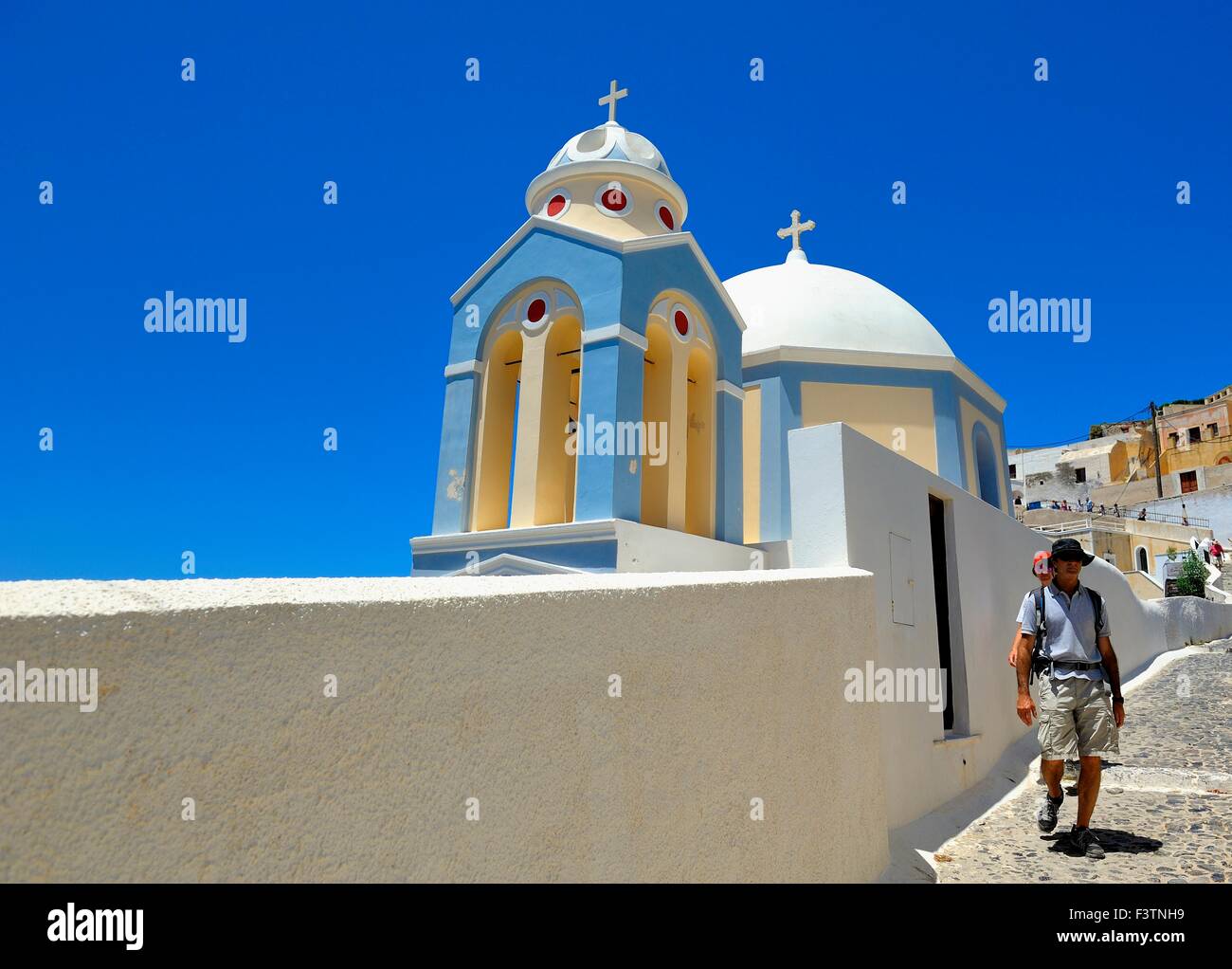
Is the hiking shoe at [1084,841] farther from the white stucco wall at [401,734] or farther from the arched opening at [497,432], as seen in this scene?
the arched opening at [497,432]

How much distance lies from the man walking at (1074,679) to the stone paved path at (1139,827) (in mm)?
244

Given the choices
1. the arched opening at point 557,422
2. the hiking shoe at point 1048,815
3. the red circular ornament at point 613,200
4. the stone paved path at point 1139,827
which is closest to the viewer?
the stone paved path at point 1139,827

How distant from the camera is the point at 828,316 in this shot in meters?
11.4

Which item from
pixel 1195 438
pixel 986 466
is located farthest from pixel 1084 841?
pixel 1195 438

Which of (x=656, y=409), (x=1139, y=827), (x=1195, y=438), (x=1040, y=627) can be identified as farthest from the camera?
(x=1195, y=438)

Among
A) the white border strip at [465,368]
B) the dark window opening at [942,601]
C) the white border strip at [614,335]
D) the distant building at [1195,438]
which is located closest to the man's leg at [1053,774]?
the dark window opening at [942,601]

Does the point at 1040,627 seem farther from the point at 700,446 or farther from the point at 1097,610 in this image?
the point at 700,446

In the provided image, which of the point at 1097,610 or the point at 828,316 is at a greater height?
the point at 828,316

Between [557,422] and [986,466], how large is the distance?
22.8 ft

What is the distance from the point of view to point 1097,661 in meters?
4.91

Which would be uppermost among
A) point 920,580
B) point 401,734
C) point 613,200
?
point 613,200

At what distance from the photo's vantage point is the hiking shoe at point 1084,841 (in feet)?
15.9

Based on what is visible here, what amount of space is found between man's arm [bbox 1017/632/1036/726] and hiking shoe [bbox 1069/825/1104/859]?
0.67 metres

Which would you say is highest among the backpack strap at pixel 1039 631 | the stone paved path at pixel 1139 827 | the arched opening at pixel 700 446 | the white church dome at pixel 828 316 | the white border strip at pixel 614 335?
the white church dome at pixel 828 316
